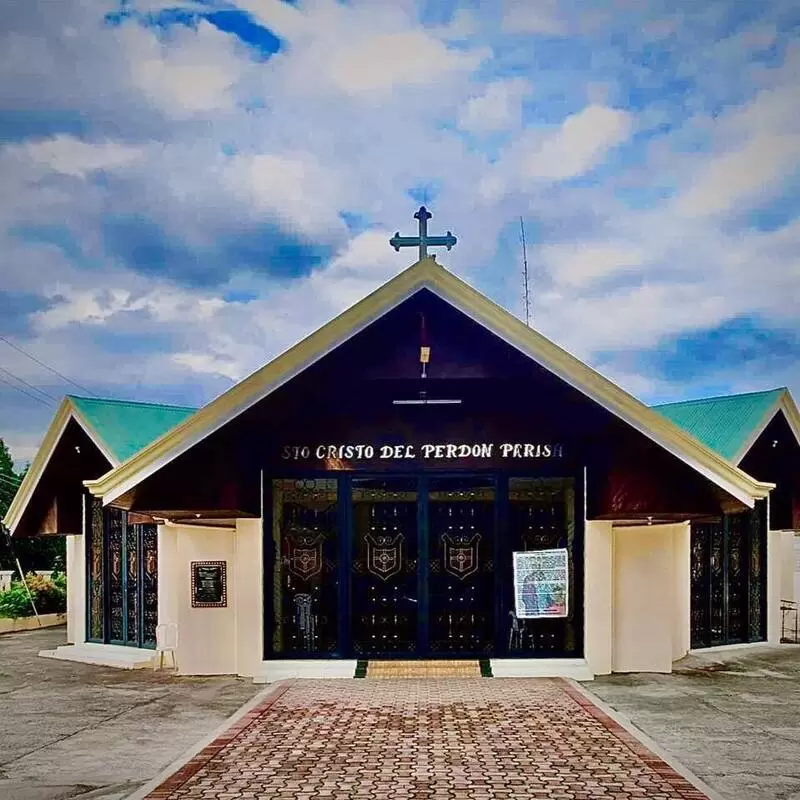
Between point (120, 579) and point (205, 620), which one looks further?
point (120, 579)

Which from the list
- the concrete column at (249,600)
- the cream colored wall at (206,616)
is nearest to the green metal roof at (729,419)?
the concrete column at (249,600)

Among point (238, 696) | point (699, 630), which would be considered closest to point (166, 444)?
point (238, 696)

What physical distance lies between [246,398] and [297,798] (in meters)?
6.10

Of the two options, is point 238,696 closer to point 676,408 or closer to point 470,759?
point 470,759

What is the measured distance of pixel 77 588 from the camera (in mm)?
16672

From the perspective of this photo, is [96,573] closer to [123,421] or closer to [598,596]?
[123,421]

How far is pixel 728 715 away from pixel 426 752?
147 inches

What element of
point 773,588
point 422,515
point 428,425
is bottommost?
point 773,588

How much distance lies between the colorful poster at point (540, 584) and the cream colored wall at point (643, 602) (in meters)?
0.75

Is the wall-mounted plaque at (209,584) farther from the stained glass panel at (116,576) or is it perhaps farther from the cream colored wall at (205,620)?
the stained glass panel at (116,576)

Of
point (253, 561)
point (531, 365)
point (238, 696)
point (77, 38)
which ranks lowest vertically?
point (238, 696)

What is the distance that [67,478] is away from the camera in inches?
669

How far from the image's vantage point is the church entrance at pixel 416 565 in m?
13.3

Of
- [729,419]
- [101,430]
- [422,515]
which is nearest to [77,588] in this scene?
[101,430]
